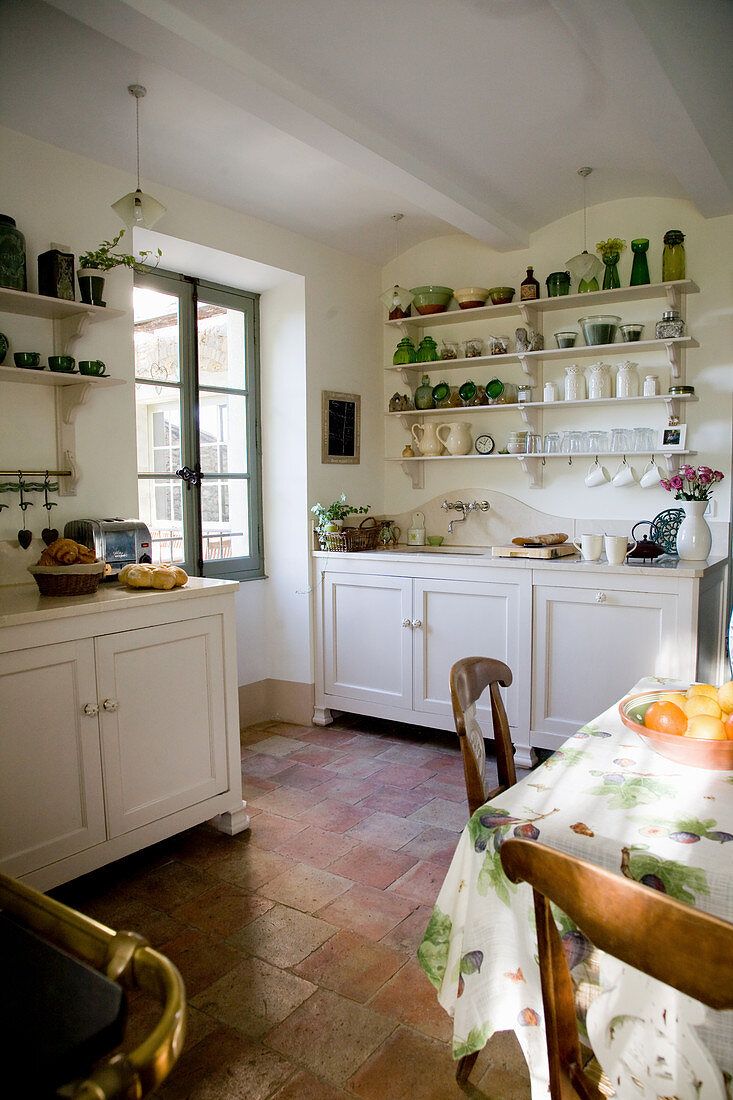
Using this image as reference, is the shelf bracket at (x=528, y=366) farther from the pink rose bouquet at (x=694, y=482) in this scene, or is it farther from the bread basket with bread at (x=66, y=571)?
the bread basket with bread at (x=66, y=571)

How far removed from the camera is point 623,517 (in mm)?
3918

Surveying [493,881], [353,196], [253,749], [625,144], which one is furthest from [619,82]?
[253,749]

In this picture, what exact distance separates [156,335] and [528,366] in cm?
197

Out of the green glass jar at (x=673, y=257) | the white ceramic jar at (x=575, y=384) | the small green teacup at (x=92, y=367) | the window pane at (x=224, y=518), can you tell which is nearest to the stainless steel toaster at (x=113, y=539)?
the small green teacup at (x=92, y=367)

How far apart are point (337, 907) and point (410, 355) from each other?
3.11 meters

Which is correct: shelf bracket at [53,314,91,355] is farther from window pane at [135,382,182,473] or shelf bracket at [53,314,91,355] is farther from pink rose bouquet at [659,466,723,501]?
pink rose bouquet at [659,466,723,501]

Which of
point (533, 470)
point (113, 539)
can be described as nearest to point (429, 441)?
point (533, 470)

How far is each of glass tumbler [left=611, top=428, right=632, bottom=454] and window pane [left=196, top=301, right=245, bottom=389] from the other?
6.72 ft

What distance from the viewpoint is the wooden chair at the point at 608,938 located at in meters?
0.79

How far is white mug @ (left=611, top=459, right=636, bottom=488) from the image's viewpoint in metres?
3.80

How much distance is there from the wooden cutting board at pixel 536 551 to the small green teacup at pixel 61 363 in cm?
209

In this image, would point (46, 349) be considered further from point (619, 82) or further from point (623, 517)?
point (623, 517)

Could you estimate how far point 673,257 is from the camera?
3.55 metres

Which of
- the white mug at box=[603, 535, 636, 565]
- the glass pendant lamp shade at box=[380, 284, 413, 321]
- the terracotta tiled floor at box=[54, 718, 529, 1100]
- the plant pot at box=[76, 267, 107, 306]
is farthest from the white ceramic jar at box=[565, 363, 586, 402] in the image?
the plant pot at box=[76, 267, 107, 306]
